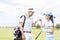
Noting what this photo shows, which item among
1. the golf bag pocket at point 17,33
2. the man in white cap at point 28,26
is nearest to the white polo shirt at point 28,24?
the man in white cap at point 28,26

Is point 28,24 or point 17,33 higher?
point 28,24

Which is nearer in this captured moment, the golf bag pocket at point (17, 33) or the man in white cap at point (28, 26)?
the man in white cap at point (28, 26)

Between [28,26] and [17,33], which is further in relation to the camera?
[17,33]

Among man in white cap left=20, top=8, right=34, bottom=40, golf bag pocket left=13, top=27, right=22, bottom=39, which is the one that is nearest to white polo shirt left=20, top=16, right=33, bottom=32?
man in white cap left=20, top=8, right=34, bottom=40

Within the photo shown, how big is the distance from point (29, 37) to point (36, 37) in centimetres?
19

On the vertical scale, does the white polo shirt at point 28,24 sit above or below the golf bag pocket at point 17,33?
above

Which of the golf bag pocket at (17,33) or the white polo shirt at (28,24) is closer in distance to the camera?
the white polo shirt at (28,24)

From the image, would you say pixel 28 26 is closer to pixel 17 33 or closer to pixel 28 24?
pixel 28 24

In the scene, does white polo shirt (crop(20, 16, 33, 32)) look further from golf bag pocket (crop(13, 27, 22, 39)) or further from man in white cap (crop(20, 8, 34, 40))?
golf bag pocket (crop(13, 27, 22, 39))

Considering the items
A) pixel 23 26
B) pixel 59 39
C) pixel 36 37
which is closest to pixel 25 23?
pixel 23 26

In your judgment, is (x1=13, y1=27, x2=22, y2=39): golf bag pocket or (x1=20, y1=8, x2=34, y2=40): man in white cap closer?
(x1=20, y1=8, x2=34, y2=40): man in white cap

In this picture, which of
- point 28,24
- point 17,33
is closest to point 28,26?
point 28,24

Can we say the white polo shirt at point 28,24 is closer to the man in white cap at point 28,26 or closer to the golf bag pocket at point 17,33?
the man in white cap at point 28,26

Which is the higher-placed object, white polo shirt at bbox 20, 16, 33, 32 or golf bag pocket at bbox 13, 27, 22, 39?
white polo shirt at bbox 20, 16, 33, 32
